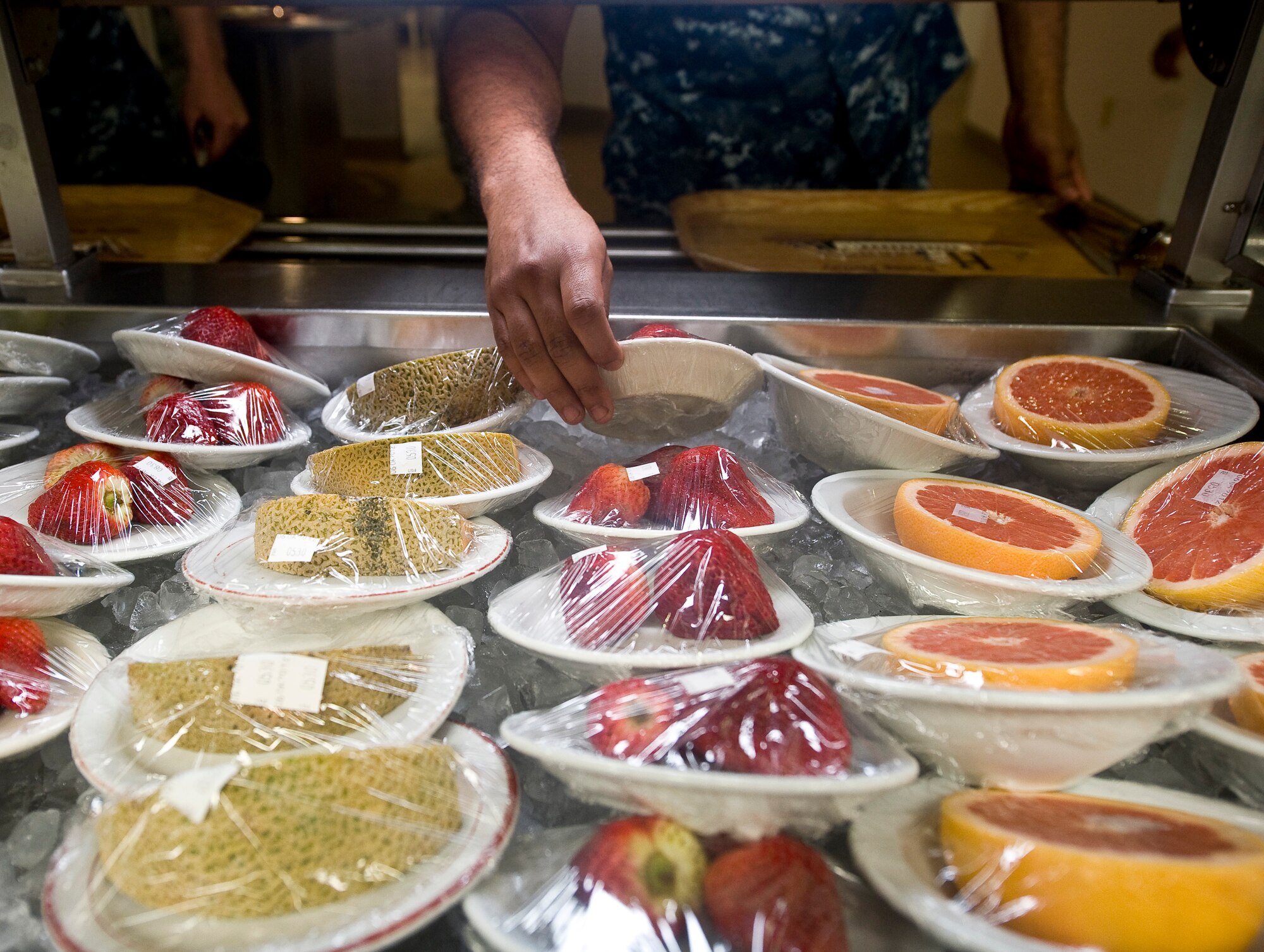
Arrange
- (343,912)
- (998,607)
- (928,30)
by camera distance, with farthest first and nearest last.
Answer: (928,30) < (998,607) < (343,912)

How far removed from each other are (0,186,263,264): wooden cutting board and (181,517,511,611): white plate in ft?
3.15

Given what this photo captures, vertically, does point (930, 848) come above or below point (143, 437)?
below

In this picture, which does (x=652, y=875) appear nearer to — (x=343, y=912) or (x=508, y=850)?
(x=508, y=850)

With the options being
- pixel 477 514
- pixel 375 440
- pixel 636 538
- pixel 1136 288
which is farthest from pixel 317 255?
pixel 1136 288

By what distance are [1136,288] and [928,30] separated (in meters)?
1.22

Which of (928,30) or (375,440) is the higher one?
(928,30)

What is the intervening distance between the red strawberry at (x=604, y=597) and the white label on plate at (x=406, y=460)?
0.90ft

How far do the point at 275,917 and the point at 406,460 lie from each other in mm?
587

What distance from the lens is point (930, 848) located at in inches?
27.4

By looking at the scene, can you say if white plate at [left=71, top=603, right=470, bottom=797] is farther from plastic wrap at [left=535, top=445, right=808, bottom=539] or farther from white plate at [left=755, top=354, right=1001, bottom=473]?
white plate at [left=755, top=354, right=1001, bottom=473]

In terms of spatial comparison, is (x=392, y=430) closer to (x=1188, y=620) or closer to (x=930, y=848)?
(x=930, y=848)

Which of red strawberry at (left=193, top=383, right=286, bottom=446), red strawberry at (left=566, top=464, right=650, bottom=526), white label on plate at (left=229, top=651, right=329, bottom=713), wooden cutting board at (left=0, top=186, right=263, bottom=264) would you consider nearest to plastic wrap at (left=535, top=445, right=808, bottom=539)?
red strawberry at (left=566, top=464, right=650, bottom=526)

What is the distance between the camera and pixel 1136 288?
61.2 inches

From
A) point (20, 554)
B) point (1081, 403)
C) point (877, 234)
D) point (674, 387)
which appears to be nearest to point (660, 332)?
point (674, 387)
